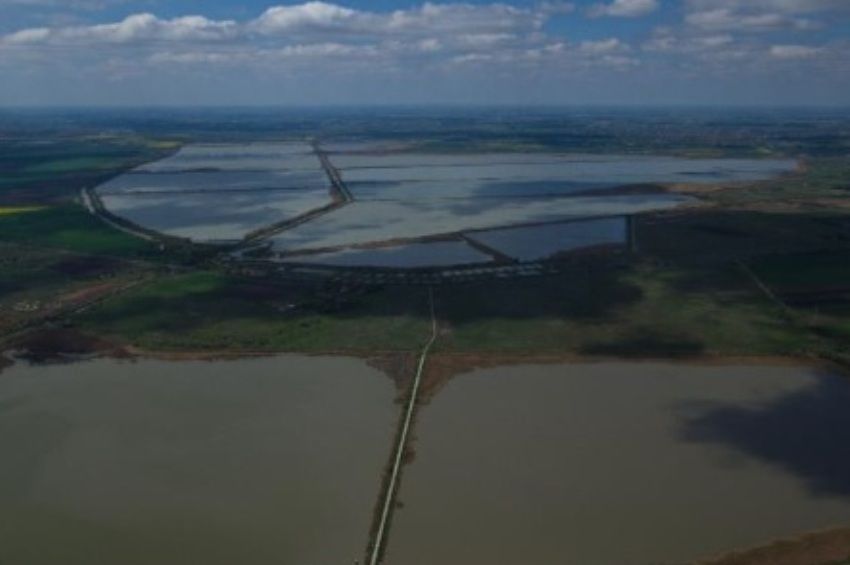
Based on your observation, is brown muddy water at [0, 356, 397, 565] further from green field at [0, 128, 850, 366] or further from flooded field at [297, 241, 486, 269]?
flooded field at [297, 241, 486, 269]

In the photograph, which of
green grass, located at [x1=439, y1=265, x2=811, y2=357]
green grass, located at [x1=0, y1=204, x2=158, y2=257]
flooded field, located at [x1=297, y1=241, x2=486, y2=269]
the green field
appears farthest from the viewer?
green grass, located at [x1=0, y1=204, x2=158, y2=257]

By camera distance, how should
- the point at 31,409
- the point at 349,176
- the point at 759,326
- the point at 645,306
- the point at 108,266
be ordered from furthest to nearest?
the point at 349,176, the point at 108,266, the point at 645,306, the point at 759,326, the point at 31,409

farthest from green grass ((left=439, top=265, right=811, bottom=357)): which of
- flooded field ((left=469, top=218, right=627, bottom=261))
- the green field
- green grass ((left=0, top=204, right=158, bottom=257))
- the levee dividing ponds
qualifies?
green grass ((left=0, top=204, right=158, bottom=257))

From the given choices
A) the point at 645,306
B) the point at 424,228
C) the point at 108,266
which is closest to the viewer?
the point at 645,306

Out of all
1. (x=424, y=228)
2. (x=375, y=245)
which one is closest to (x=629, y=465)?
(x=375, y=245)

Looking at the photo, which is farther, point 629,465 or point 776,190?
point 776,190

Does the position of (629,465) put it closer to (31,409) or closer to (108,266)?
(31,409)

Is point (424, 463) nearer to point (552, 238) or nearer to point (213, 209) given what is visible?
point (552, 238)
